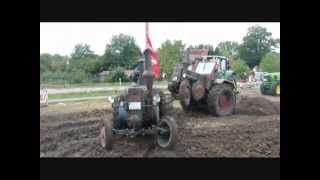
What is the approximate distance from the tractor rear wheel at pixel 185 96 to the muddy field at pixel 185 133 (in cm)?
9

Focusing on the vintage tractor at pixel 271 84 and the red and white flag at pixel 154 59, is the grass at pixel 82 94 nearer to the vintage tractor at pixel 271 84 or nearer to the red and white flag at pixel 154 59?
the red and white flag at pixel 154 59

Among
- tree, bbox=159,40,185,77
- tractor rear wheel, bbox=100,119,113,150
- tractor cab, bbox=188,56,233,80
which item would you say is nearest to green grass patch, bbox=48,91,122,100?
tractor rear wheel, bbox=100,119,113,150

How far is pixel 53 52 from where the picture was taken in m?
7.50

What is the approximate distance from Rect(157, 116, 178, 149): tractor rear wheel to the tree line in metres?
0.64

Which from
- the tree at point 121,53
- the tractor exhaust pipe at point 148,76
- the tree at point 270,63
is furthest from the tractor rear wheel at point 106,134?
the tree at point 270,63

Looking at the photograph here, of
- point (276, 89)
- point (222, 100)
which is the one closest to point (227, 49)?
point (222, 100)

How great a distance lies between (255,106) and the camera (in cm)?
778

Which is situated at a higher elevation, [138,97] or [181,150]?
[138,97]

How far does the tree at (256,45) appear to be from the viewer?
24.9ft

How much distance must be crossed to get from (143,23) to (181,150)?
5.51 ft

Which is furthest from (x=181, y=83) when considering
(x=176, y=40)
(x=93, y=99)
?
(x=93, y=99)

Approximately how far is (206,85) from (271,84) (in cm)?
85

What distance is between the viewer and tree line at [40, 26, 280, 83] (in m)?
7.52

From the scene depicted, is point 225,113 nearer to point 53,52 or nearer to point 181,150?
point 181,150
